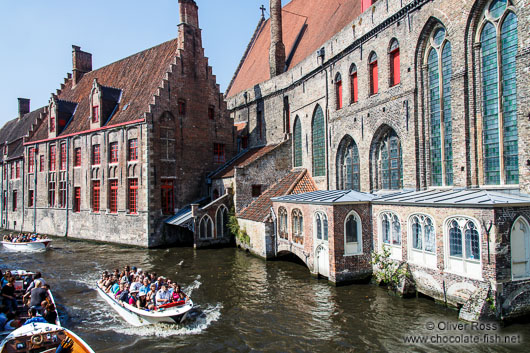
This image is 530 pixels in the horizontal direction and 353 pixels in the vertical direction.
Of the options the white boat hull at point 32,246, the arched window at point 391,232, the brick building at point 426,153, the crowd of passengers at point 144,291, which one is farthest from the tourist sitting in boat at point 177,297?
the white boat hull at point 32,246

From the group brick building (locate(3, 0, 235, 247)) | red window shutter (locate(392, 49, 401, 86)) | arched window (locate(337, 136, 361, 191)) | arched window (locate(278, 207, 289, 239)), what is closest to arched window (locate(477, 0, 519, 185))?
A: red window shutter (locate(392, 49, 401, 86))

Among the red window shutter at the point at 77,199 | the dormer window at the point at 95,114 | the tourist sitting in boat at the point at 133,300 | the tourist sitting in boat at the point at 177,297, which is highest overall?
the dormer window at the point at 95,114

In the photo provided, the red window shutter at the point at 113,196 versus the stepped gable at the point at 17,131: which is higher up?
the stepped gable at the point at 17,131

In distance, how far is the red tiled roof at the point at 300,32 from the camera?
891 inches

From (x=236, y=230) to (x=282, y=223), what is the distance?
512 centimetres

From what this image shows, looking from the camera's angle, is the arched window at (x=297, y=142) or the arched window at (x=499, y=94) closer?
the arched window at (x=499, y=94)

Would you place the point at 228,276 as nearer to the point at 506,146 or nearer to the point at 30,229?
the point at 506,146

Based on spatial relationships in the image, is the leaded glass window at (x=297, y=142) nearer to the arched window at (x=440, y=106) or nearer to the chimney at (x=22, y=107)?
the arched window at (x=440, y=106)

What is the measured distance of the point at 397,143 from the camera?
1550cm

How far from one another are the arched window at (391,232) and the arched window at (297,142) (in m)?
11.2

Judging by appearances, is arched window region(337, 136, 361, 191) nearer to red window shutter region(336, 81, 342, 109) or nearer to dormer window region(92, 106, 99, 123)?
red window shutter region(336, 81, 342, 109)

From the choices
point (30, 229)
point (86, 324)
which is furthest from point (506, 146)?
point (30, 229)

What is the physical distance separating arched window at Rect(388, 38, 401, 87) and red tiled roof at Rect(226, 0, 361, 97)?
5783 mm

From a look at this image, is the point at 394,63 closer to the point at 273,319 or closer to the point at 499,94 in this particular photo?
the point at 499,94
